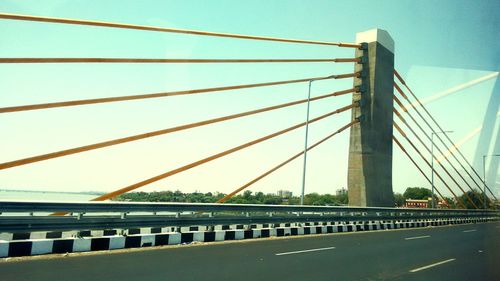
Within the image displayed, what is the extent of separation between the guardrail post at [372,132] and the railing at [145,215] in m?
3.65

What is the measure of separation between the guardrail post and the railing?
3.65 metres

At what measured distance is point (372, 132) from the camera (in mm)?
21750

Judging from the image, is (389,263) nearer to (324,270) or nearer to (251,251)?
(324,270)

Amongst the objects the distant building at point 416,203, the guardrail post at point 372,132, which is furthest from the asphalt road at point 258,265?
the distant building at point 416,203

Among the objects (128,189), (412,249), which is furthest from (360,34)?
(128,189)

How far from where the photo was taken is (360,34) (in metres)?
23.2

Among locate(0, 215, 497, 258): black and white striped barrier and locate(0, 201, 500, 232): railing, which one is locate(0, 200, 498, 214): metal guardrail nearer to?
locate(0, 201, 500, 232): railing

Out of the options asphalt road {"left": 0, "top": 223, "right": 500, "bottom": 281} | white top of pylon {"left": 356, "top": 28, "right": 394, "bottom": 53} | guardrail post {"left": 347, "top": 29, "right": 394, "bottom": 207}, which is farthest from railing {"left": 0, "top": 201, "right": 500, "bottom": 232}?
white top of pylon {"left": 356, "top": 28, "right": 394, "bottom": 53}

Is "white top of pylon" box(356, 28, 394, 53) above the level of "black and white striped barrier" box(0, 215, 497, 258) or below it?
above

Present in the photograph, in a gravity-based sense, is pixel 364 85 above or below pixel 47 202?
above

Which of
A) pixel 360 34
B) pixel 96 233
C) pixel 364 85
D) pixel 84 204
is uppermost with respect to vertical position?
pixel 360 34

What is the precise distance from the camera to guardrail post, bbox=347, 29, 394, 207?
21511mm

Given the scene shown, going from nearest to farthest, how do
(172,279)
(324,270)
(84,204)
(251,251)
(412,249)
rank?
1. (172,279)
2. (324,270)
3. (84,204)
4. (251,251)
5. (412,249)

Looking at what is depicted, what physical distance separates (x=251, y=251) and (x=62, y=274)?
14.1ft
